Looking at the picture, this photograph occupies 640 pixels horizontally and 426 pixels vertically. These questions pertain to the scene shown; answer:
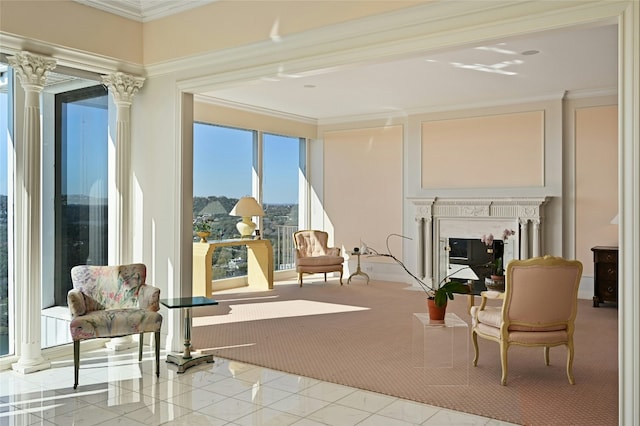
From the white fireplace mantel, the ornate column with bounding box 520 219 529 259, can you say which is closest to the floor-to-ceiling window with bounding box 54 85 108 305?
the white fireplace mantel

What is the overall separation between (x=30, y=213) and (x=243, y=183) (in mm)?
4869

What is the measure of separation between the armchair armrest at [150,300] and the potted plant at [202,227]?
3287 millimetres

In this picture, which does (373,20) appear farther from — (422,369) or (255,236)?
(255,236)

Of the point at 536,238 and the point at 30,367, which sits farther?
the point at 536,238

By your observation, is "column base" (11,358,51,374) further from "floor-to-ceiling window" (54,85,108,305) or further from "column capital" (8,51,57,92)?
"column capital" (8,51,57,92)

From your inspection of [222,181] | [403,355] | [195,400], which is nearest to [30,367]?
[195,400]

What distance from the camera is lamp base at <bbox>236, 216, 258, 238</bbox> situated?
29.0ft

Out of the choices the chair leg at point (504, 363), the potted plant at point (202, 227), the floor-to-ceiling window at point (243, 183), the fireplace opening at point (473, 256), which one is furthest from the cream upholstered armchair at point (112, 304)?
the fireplace opening at point (473, 256)

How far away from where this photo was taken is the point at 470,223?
864cm

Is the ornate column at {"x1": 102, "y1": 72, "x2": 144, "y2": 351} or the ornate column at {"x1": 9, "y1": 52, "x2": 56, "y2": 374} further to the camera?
the ornate column at {"x1": 102, "y1": 72, "x2": 144, "y2": 351}

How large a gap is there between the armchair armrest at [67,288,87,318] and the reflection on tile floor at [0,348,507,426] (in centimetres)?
54

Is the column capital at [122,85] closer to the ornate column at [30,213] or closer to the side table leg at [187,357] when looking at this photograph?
the ornate column at [30,213]

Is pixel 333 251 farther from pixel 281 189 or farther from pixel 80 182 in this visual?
pixel 80 182

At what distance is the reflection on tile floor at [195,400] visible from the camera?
11.6ft
